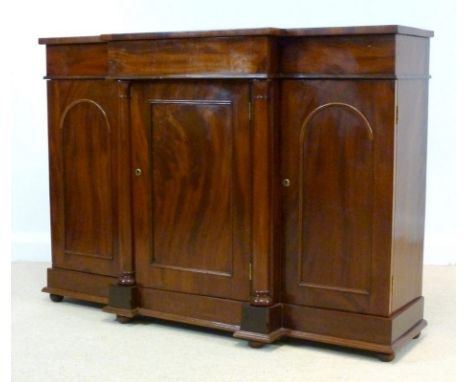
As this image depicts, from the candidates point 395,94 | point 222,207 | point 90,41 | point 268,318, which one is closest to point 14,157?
point 90,41

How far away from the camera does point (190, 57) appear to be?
123 inches

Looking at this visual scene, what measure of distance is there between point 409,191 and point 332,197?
0.30m

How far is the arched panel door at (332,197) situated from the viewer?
114 inches

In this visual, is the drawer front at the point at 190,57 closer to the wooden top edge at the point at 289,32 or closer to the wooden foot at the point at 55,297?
the wooden top edge at the point at 289,32

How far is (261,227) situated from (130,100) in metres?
0.77

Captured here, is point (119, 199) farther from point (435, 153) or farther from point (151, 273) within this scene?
point (435, 153)

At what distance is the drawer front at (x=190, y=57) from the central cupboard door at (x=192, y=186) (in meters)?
0.06

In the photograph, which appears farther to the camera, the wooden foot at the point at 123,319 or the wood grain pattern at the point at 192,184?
the wooden foot at the point at 123,319

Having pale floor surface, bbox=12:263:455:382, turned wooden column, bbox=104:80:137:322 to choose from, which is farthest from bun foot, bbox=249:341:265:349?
turned wooden column, bbox=104:80:137:322

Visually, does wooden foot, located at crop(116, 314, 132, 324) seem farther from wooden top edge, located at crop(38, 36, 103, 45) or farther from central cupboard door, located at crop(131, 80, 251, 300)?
wooden top edge, located at crop(38, 36, 103, 45)

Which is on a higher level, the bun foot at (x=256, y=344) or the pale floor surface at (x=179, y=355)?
the bun foot at (x=256, y=344)

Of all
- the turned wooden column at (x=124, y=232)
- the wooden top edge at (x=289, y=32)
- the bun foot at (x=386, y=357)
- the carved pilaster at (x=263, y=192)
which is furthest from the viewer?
the turned wooden column at (x=124, y=232)

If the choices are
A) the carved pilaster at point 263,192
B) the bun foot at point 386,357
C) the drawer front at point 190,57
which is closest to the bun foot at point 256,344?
the carved pilaster at point 263,192

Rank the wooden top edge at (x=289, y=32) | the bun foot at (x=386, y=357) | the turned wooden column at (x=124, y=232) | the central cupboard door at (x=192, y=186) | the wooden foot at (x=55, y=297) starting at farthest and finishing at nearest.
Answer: the wooden foot at (x=55, y=297) → the turned wooden column at (x=124, y=232) → the central cupboard door at (x=192, y=186) → the bun foot at (x=386, y=357) → the wooden top edge at (x=289, y=32)
